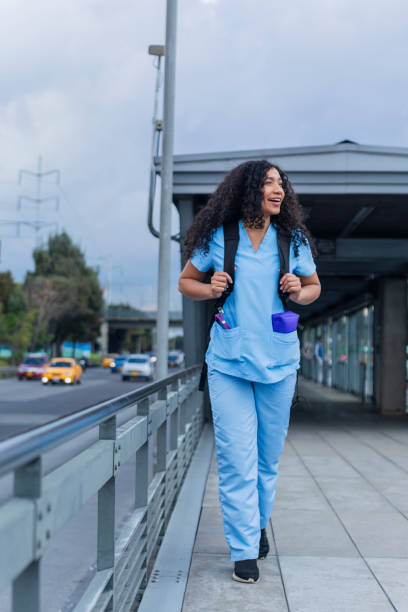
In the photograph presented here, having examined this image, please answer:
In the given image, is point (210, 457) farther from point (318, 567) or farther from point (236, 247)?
point (236, 247)

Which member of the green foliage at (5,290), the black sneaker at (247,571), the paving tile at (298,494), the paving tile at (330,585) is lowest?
the paving tile at (298,494)

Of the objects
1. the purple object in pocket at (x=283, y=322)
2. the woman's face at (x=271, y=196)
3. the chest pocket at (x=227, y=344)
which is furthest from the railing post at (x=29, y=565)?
the woman's face at (x=271, y=196)

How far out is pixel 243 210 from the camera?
11.9 feet

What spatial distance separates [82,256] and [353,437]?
2767 inches

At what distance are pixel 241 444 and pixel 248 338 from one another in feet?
1.63

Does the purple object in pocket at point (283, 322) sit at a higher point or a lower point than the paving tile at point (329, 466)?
higher

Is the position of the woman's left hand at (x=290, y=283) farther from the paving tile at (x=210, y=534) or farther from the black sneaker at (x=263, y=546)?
the paving tile at (x=210, y=534)

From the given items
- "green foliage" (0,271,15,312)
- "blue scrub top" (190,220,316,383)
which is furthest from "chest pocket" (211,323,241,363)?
"green foliage" (0,271,15,312)

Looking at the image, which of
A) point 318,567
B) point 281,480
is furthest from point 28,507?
point 281,480

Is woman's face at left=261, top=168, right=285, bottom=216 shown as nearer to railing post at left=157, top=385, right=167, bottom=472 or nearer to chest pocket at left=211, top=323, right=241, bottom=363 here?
chest pocket at left=211, top=323, right=241, bottom=363

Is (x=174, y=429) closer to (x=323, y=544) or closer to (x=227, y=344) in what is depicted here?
(x=323, y=544)

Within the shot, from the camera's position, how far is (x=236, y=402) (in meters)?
3.53

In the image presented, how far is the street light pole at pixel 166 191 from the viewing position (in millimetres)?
10148

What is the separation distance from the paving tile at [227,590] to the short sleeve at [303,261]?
150 centimetres
